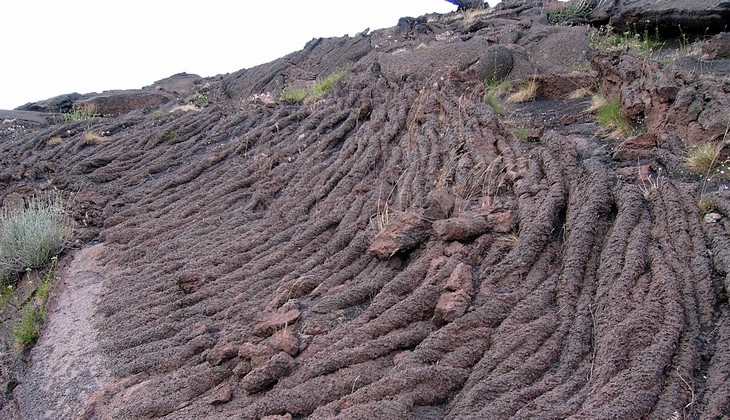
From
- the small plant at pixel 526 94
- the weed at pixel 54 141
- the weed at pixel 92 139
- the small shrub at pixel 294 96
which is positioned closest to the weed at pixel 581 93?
the small plant at pixel 526 94

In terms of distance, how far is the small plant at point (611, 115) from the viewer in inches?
212

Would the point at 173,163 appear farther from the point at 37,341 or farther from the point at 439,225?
the point at 439,225

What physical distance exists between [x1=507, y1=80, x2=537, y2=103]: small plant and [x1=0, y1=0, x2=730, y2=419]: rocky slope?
101 millimetres

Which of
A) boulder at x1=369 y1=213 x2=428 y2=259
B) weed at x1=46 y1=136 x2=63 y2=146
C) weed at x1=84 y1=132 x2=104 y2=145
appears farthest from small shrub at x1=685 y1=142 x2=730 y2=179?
weed at x1=46 y1=136 x2=63 y2=146

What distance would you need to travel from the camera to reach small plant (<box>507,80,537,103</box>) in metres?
7.42

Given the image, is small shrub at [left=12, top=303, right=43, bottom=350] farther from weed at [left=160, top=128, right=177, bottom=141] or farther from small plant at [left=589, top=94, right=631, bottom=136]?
small plant at [left=589, top=94, right=631, bottom=136]

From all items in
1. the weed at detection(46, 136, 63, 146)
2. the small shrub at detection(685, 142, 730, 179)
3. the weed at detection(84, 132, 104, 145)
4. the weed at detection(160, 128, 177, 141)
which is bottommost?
the small shrub at detection(685, 142, 730, 179)

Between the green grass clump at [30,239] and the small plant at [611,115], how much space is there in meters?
5.57

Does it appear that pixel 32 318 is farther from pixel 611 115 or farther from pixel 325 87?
pixel 325 87

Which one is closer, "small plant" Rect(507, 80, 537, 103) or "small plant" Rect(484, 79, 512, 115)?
"small plant" Rect(484, 79, 512, 115)

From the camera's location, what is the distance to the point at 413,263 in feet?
13.3

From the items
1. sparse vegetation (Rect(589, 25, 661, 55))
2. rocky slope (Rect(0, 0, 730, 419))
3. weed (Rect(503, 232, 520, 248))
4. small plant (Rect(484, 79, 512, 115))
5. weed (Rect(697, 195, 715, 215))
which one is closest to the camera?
rocky slope (Rect(0, 0, 730, 419))

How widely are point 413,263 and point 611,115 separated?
281cm

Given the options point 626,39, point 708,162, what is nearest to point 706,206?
point 708,162
